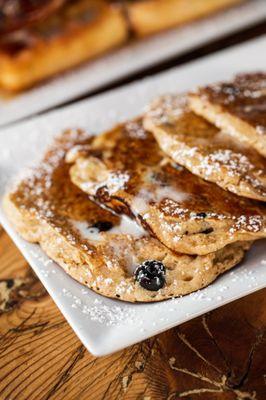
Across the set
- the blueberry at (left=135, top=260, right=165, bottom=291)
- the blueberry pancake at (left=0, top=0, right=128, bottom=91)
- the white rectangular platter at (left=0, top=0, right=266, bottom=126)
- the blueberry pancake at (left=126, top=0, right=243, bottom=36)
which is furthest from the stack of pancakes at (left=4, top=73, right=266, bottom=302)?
the blueberry pancake at (left=126, top=0, right=243, bottom=36)

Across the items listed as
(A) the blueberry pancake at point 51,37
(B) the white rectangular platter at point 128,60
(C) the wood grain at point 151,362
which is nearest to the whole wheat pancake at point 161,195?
(C) the wood grain at point 151,362

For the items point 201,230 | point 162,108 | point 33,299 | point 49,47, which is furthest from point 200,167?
point 49,47

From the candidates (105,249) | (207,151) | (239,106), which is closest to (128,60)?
(239,106)

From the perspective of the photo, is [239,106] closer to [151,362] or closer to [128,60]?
[151,362]

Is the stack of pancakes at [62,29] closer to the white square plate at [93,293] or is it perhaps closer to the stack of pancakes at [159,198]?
the white square plate at [93,293]

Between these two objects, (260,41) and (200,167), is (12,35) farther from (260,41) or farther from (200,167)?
(200,167)

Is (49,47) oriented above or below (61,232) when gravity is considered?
above
